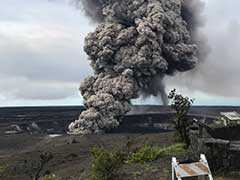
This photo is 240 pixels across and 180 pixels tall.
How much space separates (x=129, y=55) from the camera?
6750 centimetres

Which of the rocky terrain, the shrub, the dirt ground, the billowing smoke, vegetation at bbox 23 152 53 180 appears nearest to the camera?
the shrub

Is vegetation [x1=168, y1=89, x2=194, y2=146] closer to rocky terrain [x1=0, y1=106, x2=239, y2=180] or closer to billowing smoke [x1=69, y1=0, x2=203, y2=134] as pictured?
rocky terrain [x1=0, y1=106, x2=239, y2=180]

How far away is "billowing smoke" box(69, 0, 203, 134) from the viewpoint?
65875 millimetres

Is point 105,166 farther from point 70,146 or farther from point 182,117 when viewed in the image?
point 70,146

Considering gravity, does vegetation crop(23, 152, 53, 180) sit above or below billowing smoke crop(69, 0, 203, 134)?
below

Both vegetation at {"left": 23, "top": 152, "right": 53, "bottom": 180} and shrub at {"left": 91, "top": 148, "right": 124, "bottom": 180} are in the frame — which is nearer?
shrub at {"left": 91, "top": 148, "right": 124, "bottom": 180}

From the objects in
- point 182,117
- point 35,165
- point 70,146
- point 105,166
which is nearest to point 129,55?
point 70,146

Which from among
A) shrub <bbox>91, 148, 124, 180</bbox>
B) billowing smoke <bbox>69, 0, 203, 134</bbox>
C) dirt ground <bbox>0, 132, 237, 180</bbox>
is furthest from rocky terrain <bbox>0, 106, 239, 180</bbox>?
billowing smoke <bbox>69, 0, 203, 134</bbox>

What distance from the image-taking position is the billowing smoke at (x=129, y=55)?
65.9 metres

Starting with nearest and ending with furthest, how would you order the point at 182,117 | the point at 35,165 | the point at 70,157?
1. the point at 182,117
2. the point at 35,165
3. the point at 70,157

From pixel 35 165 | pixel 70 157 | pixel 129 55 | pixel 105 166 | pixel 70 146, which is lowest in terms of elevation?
pixel 35 165

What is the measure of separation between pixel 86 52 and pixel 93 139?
64.1ft

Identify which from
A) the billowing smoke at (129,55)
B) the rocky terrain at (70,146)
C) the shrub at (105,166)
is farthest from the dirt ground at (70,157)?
the billowing smoke at (129,55)

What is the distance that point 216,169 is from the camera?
2245 cm
